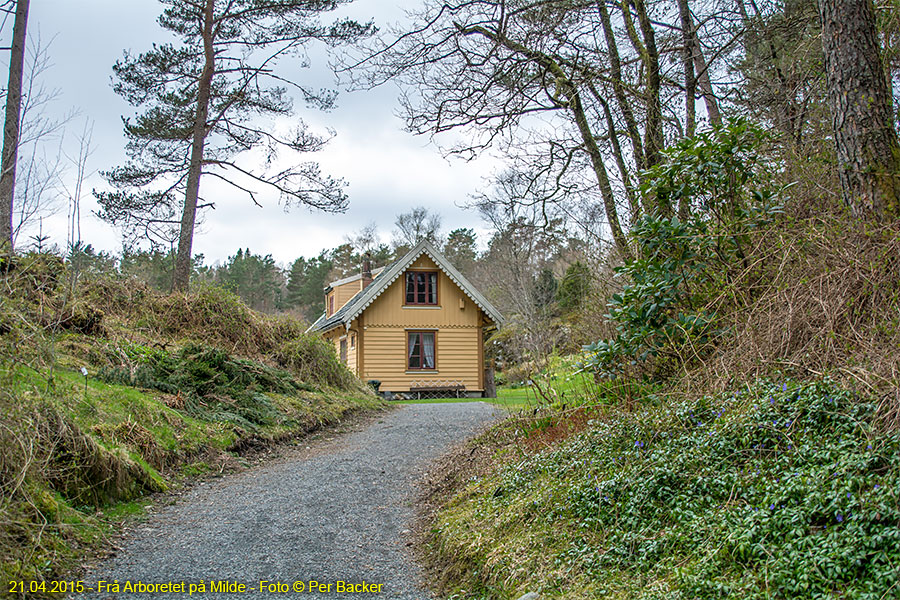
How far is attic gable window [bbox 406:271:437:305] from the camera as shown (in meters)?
24.1

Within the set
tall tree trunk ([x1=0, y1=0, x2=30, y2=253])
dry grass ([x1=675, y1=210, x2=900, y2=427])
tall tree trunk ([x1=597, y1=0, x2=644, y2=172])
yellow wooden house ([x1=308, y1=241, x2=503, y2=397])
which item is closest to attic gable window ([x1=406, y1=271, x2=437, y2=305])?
yellow wooden house ([x1=308, y1=241, x2=503, y2=397])

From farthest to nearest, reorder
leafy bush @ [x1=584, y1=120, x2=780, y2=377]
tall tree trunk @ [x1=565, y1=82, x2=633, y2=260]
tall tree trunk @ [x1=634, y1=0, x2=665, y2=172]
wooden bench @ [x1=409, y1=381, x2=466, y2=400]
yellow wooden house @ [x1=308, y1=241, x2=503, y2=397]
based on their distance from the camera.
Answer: wooden bench @ [x1=409, y1=381, x2=466, y2=400] < yellow wooden house @ [x1=308, y1=241, x2=503, y2=397] < tall tree trunk @ [x1=565, y1=82, x2=633, y2=260] < tall tree trunk @ [x1=634, y1=0, x2=665, y2=172] < leafy bush @ [x1=584, y1=120, x2=780, y2=377]

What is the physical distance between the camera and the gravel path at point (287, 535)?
4273 mm

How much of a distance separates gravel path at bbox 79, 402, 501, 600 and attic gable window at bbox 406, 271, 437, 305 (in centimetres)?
1535

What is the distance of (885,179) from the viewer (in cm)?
483

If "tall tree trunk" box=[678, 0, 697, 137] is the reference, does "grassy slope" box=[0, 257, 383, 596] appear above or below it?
below

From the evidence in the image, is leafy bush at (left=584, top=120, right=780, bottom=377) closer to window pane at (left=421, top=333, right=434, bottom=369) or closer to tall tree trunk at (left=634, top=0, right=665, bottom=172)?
tall tree trunk at (left=634, top=0, right=665, bottom=172)

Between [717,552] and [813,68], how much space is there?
5961mm

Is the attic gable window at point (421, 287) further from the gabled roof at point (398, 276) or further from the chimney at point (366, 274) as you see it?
the chimney at point (366, 274)

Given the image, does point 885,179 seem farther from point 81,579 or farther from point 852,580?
point 81,579

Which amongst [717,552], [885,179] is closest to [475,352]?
[885,179]

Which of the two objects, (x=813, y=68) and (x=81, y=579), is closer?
(x=81, y=579)

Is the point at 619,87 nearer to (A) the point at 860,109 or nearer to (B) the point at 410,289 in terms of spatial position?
(A) the point at 860,109

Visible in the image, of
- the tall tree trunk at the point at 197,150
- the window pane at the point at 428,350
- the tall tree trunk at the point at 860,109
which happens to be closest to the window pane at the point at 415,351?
the window pane at the point at 428,350
